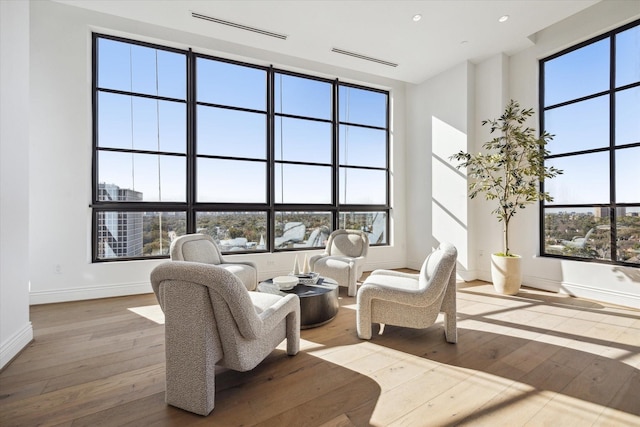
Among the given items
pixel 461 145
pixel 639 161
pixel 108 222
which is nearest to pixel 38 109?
pixel 108 222

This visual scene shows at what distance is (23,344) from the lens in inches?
104

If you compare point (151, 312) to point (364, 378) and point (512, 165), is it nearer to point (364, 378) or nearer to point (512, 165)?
point (364, 378)

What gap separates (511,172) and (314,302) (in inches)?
140

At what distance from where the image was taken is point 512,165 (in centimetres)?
451

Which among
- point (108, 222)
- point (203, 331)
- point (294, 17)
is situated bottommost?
point (203, 331)

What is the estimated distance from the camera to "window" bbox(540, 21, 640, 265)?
3.90 metres

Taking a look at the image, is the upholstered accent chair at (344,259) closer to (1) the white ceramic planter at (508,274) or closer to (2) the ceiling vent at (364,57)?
(1) the white ceramic planter at (508,274)

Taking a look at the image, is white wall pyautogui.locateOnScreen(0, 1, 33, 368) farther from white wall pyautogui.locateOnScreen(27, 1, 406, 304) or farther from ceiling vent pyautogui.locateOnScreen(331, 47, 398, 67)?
ceiling vent pyautogui.locateOnScreen(331, 47, 398, 67)

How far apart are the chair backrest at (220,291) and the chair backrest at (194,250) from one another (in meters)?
2.09

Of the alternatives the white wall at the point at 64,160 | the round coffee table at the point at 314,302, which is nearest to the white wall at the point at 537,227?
the round coffee table at the point at 314,302

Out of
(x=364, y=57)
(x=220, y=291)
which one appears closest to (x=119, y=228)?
(x=220, y=291)

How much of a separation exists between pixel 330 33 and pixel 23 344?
501cm

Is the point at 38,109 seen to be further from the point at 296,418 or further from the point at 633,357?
the point at 633,357

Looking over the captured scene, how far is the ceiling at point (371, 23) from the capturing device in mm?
3805
